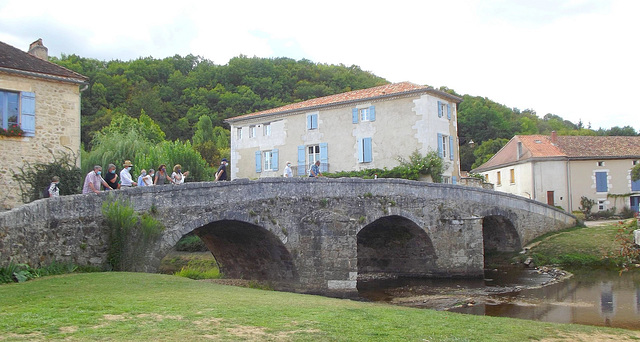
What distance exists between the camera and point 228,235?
1645cm

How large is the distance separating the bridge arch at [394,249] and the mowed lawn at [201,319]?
386 inches

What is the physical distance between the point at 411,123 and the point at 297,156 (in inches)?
261

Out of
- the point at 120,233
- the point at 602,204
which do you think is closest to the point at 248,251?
→ the point at 120,233

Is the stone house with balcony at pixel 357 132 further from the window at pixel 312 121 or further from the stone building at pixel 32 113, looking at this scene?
the stone building at pixel 32 113

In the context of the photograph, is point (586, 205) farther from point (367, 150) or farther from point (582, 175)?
point (367, 150)

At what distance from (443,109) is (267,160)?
396 inches

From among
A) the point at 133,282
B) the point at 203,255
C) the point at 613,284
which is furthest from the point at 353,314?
the point at 203,255

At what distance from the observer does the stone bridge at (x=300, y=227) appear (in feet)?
36.4

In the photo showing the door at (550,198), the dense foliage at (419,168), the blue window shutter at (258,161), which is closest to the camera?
the dense foliage at (419,168)

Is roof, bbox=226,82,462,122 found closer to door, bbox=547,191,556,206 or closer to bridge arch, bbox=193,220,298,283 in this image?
door, bbox=547,191,556,206

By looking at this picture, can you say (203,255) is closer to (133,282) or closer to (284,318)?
(133,282)

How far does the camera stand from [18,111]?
15.7 meters

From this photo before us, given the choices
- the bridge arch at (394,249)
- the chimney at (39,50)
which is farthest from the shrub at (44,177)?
the bridge arch at (394,249)

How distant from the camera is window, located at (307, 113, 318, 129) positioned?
97.2 ft
